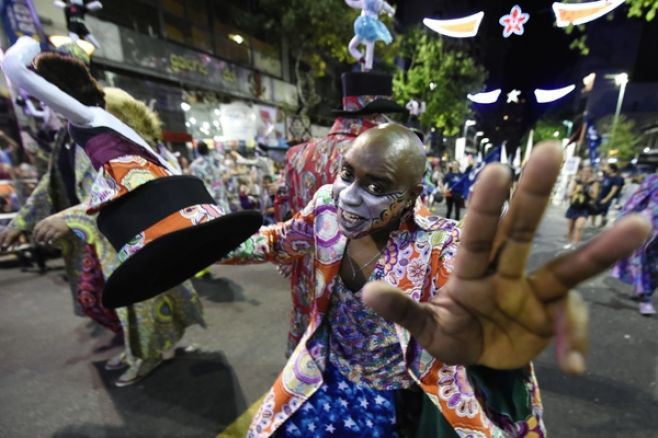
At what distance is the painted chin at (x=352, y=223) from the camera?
115 cm

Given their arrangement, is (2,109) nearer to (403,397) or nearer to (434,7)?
(403,397)

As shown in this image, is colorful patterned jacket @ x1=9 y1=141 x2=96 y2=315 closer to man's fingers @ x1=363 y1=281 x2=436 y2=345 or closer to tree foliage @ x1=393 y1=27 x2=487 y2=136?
man's fingers @ x1=363 y1=281 x2=436 y2=345

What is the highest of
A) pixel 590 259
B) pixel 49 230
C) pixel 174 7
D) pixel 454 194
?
pixel 174 7

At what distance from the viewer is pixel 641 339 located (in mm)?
3270

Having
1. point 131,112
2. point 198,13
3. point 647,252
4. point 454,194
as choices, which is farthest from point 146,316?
point 198,13

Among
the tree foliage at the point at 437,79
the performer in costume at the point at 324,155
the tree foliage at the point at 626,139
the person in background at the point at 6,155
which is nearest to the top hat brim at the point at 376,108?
the performer in costume at the point at 324,155

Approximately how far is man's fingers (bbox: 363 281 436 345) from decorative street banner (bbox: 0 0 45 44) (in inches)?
299

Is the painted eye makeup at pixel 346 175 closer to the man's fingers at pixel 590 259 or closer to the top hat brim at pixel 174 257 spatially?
the top hat brim at pixel 174 257

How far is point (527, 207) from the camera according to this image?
2.16 ft

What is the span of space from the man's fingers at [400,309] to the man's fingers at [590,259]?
0.78 feet

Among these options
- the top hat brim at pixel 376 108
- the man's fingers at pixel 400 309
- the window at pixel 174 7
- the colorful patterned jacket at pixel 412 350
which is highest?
the window at pixel 174 7

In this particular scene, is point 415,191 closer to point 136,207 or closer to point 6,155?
point 136,207

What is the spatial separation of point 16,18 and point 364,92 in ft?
22.8

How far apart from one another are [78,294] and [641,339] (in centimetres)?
518
